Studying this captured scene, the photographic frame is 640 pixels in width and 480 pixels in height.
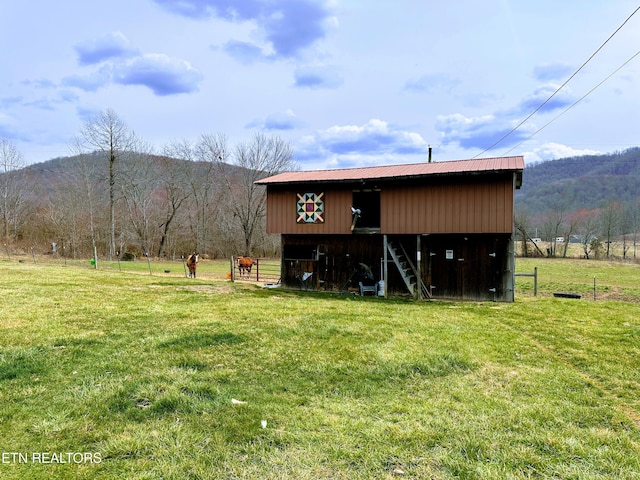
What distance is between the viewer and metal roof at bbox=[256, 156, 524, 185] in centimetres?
1307

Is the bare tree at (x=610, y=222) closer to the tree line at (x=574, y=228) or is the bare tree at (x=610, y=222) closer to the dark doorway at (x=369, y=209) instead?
the tree line at (x=574, y=228)

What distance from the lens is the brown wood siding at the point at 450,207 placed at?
1300cm

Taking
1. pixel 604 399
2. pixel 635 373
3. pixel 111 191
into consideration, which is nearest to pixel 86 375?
pixel 604 399

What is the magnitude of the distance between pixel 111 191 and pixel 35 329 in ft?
103

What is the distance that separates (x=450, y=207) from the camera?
13672 millimetres

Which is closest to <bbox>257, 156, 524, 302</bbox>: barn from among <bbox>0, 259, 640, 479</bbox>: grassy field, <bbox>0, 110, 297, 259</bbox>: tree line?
<bbox>0, 259, 640, 479</bbox>: grassy field

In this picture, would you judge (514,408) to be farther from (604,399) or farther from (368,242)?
(368,242)

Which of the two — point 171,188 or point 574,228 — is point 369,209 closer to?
point 171,188

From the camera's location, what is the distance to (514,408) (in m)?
4.09

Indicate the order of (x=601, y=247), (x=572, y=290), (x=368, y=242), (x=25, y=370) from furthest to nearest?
(x=601, y=247) < (x=572, y=290) < (x=368, y=242) < (x=25, y=370)

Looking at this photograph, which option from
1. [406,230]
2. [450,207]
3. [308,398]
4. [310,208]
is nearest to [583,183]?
[450,207]

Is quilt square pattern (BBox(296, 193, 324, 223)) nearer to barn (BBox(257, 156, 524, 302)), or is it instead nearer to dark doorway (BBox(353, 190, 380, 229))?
barn (BBox(257, 156, 524, 302))

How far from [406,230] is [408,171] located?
7.77 ft

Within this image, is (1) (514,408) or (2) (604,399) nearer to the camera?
(1) (514,408)
